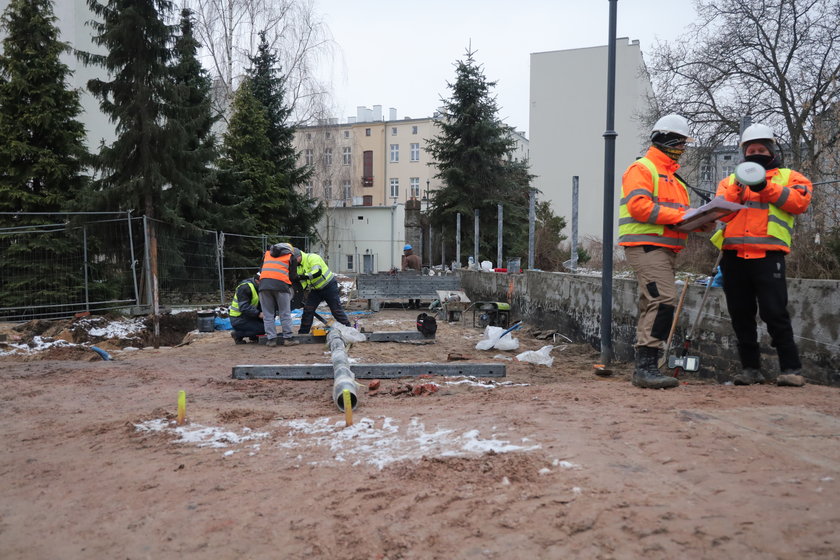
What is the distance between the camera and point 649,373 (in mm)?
4496

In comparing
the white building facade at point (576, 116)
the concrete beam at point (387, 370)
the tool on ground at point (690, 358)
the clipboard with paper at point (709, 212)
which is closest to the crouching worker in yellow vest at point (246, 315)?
the concrete beam at point (387, 370)

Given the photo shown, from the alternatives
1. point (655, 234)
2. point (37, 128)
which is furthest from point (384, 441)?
point (37, 128)

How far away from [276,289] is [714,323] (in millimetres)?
5926

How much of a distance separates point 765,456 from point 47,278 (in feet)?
44.5

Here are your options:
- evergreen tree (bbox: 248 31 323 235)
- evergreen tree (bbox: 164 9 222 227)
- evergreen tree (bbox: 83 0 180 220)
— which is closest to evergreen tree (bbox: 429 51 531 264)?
evergreen tree (bbox: 248 31 323 235)

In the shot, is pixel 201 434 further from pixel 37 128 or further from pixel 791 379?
pixel 37 128

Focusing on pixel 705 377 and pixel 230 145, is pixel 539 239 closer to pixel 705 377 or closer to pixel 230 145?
pixel 230 145

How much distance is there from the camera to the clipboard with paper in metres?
4.17

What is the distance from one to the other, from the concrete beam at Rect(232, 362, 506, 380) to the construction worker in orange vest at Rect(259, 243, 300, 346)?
2.83m

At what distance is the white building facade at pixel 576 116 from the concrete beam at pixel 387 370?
32.7 meters

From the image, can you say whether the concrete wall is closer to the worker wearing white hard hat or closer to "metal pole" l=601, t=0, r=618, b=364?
"metal pole" l=601, t=0, r=618, b=364

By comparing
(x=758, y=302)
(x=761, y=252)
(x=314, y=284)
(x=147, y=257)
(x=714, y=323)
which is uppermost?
(x=761, y=252)

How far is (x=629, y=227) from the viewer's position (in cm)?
464

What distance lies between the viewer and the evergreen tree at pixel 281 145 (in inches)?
998
